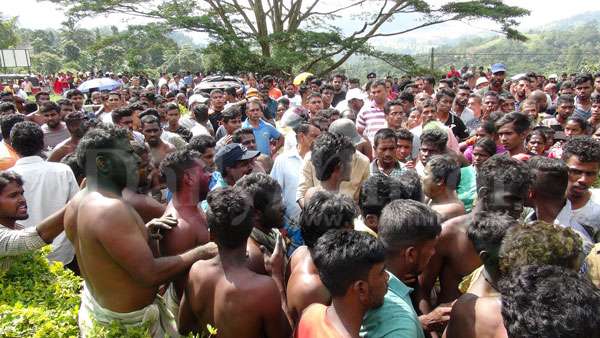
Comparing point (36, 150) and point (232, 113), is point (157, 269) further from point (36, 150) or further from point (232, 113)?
point (232, 113)

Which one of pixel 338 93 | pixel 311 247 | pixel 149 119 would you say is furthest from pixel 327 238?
pixel 338 93

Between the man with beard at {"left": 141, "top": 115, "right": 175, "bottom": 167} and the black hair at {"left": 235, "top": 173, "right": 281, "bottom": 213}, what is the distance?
101 inches

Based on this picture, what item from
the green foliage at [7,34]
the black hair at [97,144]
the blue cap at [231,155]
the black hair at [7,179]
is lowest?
the blue cap at [231,155]

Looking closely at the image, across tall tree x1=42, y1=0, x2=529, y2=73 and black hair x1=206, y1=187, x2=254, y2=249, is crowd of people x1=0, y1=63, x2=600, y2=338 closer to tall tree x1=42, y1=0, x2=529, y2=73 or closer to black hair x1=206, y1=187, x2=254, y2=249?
black hair x1=206, y1=187, x2=254, y2=249

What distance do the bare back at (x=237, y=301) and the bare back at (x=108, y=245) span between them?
0.32 meters

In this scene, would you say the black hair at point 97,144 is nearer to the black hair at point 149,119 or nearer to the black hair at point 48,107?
the black hair at point 149,119

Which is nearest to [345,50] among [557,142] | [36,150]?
[557,142]

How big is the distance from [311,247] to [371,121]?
428cm

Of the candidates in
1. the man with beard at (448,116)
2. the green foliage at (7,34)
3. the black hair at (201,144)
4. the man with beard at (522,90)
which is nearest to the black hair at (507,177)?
the black hair at (201,144)

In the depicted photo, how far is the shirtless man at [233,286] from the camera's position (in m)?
2.22

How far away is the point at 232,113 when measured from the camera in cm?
598

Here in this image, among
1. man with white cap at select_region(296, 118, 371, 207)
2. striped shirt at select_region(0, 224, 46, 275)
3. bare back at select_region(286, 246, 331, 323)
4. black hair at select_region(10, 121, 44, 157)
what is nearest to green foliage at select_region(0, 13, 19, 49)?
black hair at select_region(10, 121, 44, 157)

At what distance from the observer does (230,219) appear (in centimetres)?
230

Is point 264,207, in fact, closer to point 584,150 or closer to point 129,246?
point 129,246
